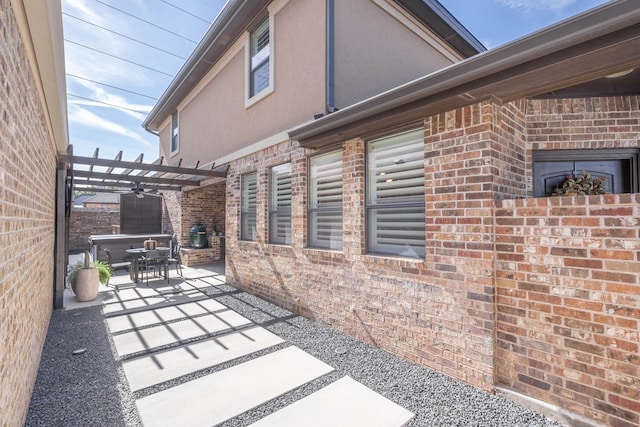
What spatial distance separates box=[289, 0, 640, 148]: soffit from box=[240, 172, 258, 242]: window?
4.04 metres

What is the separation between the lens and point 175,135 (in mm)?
12000

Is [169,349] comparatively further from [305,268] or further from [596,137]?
[596,137]

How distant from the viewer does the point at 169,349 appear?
4.04 metres

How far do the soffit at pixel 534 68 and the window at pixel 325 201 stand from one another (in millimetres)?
1378

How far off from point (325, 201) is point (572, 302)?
3397 millimetres

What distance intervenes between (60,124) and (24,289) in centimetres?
291

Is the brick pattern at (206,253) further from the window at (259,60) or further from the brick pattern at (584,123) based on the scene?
the brick pattern at (584,123)

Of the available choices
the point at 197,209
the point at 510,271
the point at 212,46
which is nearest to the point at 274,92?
the point at 212,46

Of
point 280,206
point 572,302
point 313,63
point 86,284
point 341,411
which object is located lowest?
point 341,411

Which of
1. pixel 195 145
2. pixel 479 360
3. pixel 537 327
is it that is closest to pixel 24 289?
pixel 479 360

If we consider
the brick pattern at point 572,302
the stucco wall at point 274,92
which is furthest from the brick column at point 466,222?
the stucco wall at point 274,92

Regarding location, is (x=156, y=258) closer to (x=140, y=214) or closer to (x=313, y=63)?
(x=140, y=214)

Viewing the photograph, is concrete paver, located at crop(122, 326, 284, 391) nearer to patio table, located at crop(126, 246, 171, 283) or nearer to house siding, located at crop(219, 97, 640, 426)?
house siding, located at crop(219, 97, 640, 426)

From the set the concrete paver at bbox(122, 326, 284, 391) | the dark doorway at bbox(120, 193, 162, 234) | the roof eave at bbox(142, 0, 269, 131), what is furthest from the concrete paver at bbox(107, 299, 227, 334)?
Result: the dark doorway at bbox(120, 193, 162, 234)
